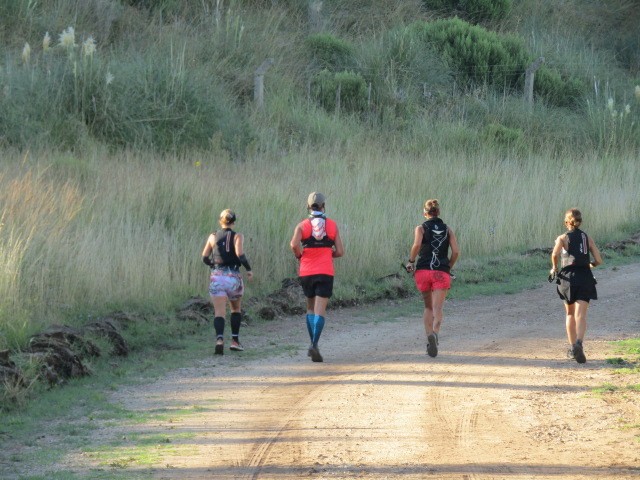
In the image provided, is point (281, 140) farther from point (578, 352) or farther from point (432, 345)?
point (578, 352)

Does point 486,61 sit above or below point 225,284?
above

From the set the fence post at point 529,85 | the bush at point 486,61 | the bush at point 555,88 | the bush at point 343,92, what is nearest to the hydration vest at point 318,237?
the bush at point 343,92

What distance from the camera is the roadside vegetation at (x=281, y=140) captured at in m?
12.6

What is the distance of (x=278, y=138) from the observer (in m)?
23.0

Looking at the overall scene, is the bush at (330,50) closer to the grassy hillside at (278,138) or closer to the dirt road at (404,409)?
the grassy hillside at (278,138)

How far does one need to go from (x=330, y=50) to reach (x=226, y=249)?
790 inches

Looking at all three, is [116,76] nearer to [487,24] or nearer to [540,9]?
[487,24]

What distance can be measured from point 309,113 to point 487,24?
12842 millimetres

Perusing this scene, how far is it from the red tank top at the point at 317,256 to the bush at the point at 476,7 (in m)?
26.7

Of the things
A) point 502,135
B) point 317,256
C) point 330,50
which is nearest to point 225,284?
point 317,256

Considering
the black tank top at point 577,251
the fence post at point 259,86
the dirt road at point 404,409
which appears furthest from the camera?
the fence post at point 259,86

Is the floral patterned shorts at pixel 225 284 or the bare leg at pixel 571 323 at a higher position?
the floral patterned shorts at pixel 225 284

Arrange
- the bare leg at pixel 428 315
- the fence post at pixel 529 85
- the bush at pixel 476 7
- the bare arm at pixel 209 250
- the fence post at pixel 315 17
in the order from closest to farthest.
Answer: the bare leg at pixel 428 315
the bare arm at pixel 209 250
the fence post at pixel 529 85
the fence post at pixel 315 17
the bush at pixel 476 7

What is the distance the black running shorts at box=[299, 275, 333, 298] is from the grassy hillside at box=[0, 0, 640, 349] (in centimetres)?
232
